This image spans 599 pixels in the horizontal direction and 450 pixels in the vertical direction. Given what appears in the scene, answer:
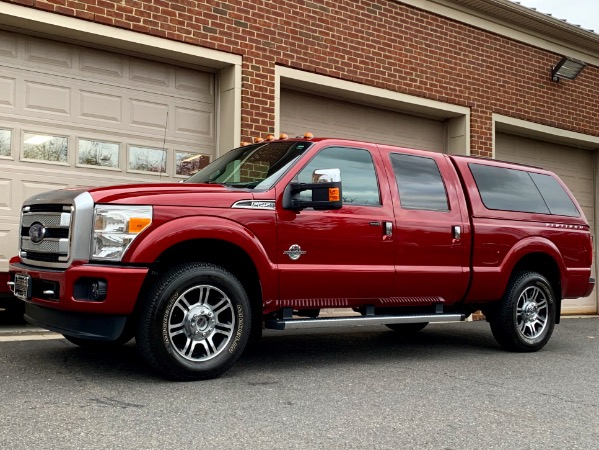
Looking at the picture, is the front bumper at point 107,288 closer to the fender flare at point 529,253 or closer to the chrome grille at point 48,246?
the chrome grille at point 48,246

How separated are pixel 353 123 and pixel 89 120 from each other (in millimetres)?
4287

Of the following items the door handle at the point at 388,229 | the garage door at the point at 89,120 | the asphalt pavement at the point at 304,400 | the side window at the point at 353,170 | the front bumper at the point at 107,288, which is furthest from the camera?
the garage door at the point at 89,120

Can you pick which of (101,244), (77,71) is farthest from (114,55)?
(101,244)

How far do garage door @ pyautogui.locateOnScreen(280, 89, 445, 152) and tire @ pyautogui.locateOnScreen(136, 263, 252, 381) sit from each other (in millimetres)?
5596

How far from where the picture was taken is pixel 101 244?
4.73 m

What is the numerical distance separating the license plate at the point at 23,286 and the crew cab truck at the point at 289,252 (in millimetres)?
16

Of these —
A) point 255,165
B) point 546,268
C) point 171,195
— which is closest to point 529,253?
point 546,268

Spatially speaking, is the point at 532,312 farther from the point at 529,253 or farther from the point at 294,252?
the point at 294,252

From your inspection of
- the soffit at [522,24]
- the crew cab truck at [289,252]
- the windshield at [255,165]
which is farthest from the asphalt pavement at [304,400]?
the soffit at [522,24]

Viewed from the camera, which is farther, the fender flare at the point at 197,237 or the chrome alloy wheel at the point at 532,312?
the chrome alloy wheel at the point at 532,312

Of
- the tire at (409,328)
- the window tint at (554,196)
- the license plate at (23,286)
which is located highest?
the window tint at (554,196)

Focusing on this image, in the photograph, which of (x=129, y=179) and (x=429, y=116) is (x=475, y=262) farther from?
(x=429, y=116)

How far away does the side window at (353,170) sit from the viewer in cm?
583

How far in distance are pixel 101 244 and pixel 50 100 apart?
412cm
